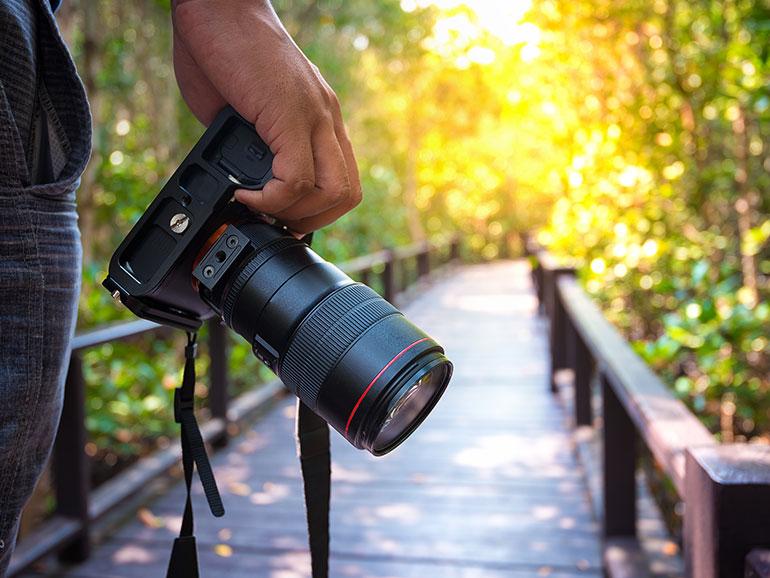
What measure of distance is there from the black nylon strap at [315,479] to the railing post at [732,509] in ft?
1.71

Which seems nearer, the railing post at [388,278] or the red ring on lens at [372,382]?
the red ring on lens at [372,382]

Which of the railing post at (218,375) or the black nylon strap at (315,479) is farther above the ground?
the black nylon strap at (315,479)

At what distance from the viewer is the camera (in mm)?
908

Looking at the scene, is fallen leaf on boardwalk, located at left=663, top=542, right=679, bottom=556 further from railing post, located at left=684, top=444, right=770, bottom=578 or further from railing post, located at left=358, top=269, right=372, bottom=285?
railing post, located at left=358, top=269, right=372, bottom=285

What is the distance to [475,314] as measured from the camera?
959 centimetres

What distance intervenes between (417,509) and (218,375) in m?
1.25

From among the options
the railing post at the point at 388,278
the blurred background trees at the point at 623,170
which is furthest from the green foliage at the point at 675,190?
the railing post at the point at 388,278

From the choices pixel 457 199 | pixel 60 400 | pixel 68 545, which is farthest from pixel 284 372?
pixel 457 199

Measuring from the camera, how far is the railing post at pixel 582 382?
376cm

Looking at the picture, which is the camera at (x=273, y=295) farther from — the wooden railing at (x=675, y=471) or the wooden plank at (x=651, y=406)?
the wooden plank at (x=651, y=406)

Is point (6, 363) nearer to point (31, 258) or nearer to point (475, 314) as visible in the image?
point (31, 258)

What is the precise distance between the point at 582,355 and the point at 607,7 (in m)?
2.20

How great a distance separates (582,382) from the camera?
12.7 feet

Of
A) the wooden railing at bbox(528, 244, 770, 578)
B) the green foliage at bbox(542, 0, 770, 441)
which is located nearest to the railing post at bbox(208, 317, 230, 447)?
the wooden railing at bbox(528, 244, 770, 578)
